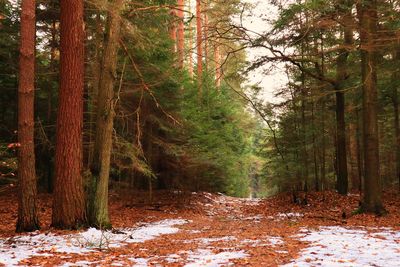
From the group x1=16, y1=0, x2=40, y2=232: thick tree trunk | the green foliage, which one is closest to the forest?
x1=16, y1=0, x2=40, y2=232: thick tree trunk

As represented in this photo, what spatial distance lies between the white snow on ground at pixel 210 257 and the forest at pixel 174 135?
0.12 feet

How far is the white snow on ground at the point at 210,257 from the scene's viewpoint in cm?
580

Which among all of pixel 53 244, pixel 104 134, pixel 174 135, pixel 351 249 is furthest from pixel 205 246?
pixel 174 135

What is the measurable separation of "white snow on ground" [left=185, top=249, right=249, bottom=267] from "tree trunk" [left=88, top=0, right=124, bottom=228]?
353 cm

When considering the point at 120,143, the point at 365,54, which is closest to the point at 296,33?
the point at 365,54

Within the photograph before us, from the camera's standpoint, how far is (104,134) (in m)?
9.85

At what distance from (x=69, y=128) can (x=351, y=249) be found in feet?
22.2

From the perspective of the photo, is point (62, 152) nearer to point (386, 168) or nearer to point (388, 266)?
point (388, 266)

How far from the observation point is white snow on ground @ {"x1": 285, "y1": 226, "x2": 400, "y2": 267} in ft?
18.2

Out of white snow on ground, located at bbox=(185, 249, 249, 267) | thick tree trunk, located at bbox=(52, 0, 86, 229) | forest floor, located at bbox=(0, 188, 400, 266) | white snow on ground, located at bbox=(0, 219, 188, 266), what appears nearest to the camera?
white snow on ground, located at bbox=(185, 249, 249, 267)

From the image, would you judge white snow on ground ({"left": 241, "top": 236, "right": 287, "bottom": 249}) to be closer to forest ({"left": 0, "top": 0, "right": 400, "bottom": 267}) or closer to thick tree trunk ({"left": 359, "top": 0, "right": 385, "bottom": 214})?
forest ({"left": 0, "top": 0, "right": 400, "bottom": 267})

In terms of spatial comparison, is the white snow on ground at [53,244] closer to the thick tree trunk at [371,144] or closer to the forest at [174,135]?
the forest at [174,135]

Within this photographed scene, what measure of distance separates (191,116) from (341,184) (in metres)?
8.92

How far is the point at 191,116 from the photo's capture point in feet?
70.8
